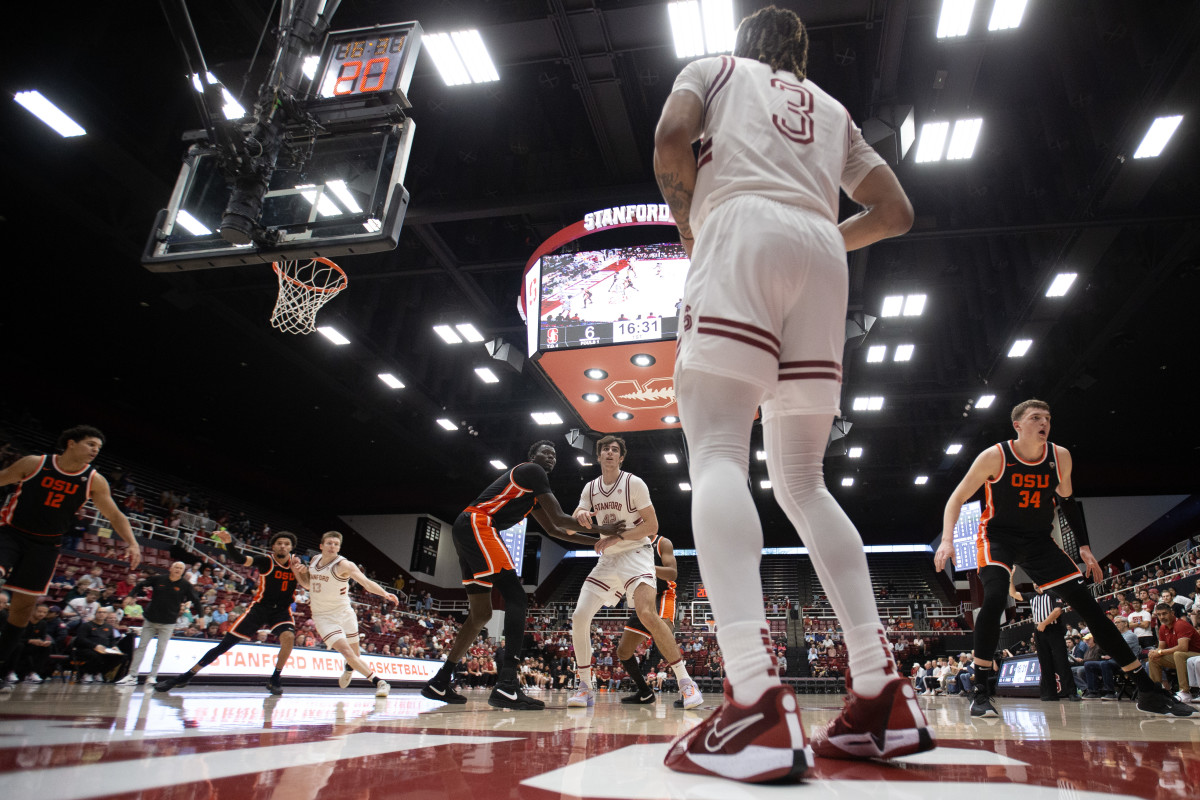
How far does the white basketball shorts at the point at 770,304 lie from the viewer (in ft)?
4.59

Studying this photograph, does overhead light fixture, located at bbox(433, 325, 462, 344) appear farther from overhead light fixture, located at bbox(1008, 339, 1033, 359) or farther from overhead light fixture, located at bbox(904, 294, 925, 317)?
overhead light fixture, located at bbox(1008, 339, 1033, 359)

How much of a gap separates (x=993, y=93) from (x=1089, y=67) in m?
0.91

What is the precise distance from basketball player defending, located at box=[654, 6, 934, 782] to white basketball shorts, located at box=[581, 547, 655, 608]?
12.4 ft

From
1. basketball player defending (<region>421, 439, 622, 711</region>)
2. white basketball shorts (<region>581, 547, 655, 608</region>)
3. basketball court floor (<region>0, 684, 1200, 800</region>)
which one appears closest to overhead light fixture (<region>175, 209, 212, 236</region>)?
basketball player defending (<region>421, 439, 622, 711</region>)

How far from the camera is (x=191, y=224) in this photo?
215 inches

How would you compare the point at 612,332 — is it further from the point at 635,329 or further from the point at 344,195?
the point at 344,195

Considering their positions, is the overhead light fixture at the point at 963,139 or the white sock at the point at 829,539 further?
the overhead light fixture at the point at 963,139

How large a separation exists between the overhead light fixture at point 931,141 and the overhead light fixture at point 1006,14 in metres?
1.16

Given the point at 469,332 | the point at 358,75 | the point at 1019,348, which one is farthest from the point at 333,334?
the point at 1019,348

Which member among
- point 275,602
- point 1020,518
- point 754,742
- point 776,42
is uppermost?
point 776,42

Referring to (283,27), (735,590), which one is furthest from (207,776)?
(283,27)

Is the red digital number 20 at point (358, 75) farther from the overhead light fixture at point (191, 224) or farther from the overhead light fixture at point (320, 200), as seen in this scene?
the overhead light fixture at point (191, 224)

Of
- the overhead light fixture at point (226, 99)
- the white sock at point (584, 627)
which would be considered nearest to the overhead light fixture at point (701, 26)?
the overhead light fixture at point (226, 99)

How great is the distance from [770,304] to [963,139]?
7290 millimetres
